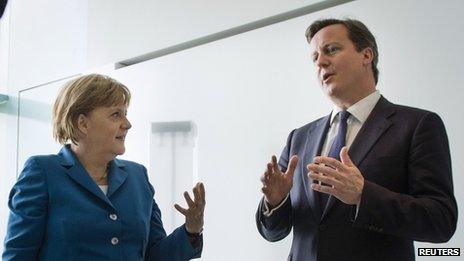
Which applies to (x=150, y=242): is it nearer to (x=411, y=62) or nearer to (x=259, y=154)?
(x=259, y=154)

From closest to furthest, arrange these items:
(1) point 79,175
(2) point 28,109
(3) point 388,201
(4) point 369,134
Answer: (3) point 388,201
(4) point 369,134
(1) point 79,175
(2) point 28,109

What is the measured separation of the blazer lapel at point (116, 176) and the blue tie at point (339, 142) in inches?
24.2

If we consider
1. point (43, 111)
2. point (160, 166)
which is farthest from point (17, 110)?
point (160, 166)

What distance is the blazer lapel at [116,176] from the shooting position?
1.51 m

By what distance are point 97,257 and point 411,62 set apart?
1225 millimetres

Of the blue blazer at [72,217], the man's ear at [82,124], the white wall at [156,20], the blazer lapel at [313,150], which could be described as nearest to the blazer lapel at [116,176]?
the blue blazer at [72,217]

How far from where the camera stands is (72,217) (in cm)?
140

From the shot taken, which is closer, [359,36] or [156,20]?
[359,36]

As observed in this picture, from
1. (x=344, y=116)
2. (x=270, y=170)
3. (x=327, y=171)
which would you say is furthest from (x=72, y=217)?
(x=344, y=116)

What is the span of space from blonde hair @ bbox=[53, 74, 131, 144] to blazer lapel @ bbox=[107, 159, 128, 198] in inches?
5.6

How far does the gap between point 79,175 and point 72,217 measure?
0.13m

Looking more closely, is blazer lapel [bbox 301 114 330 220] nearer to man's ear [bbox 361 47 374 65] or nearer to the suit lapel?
the suit lapel

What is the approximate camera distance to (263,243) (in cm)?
222

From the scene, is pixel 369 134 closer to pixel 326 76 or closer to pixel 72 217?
pixel 326 76
